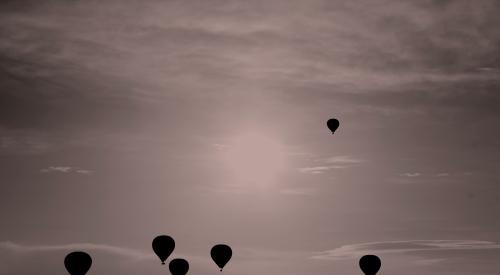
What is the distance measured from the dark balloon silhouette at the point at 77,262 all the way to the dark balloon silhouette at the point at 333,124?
38292 mm

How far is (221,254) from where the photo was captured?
411 feet

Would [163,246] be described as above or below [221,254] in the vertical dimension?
above

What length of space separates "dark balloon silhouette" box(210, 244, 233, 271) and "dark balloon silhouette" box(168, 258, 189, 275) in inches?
320

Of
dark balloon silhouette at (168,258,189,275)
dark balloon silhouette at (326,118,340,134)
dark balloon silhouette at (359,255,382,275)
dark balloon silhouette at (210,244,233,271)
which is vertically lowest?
dark balloon silhouette at (359,255,382,275)

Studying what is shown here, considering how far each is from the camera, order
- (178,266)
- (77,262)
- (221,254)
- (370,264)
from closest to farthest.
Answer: (77,262) → (221,254) → (370,264) → (178,266)

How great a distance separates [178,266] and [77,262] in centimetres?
1611

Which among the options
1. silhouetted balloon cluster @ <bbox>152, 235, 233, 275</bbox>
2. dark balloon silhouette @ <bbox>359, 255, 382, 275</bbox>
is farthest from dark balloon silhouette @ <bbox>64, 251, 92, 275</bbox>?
dark balloon silhouette @ <bbox>359, 255, 382, 275</bbox>

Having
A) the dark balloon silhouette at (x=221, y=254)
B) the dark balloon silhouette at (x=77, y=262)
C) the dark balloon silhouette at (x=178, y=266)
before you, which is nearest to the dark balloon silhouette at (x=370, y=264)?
the dark balloon silhouette at (x=221, y=254)

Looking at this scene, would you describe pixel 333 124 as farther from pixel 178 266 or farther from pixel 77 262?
pixel 77 262

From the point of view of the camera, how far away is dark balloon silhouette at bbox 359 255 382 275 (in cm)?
12727

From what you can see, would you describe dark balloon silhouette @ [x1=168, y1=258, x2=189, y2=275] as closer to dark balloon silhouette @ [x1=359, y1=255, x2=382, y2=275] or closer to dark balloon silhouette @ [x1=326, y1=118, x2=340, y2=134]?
dark balloon silhouette @ [x1=359, y1=255, x2=382, y2=275]

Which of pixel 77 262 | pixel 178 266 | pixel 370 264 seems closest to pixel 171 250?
pixel 178 266

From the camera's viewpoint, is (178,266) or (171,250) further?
(178,266)

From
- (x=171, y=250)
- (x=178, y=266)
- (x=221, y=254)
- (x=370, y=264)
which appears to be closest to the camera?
(x=171, y=250)
